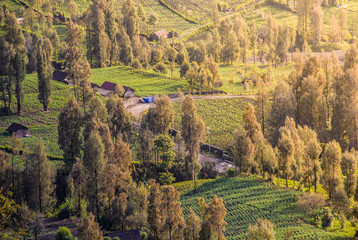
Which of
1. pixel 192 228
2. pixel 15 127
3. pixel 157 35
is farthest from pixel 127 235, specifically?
pixel 157 35

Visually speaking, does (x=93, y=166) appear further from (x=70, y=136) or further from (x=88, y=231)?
(x=88, y=231)

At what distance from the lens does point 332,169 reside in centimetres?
6338

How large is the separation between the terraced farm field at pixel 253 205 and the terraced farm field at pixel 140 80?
3735cm

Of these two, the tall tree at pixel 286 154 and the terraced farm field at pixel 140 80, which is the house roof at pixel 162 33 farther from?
the tall tree at pixel 286 154

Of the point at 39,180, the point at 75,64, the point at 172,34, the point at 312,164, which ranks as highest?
the point at 172,34

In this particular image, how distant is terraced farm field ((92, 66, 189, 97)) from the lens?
102938 millimetres

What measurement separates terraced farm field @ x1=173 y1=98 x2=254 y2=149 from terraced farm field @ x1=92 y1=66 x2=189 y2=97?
860 centimetres

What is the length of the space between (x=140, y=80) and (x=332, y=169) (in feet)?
177

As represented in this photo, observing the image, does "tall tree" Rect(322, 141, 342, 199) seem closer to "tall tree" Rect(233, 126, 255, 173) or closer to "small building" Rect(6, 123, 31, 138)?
"tall tree" Rect(233, 126, 255, 173)

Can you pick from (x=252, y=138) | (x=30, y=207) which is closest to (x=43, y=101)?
(x=30, y=207)

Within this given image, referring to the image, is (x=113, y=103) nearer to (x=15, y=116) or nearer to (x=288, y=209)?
(x=15, y=116)

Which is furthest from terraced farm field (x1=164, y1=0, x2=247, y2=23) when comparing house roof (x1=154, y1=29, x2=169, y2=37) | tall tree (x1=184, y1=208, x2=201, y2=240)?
tall tree (x1=184, y1=208, x2=201, y2=240)

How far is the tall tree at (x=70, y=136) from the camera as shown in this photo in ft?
229

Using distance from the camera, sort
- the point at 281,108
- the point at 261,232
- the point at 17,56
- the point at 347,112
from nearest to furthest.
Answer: the point at 261,232 → the point at 347,112 → the point at 281,108 → the point at 17,56
